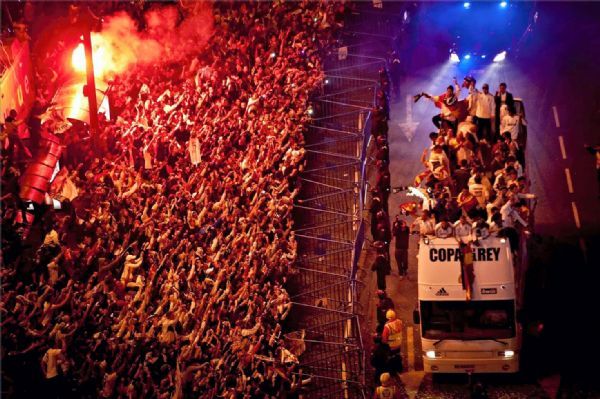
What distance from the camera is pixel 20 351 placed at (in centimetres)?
1555

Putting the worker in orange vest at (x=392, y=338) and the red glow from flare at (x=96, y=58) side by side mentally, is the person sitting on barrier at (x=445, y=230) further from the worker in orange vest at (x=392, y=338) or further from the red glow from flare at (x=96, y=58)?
the red glow from flare at (x=96, y=58)

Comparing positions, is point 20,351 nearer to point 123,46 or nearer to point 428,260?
point 428,260

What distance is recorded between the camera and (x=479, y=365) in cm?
1842

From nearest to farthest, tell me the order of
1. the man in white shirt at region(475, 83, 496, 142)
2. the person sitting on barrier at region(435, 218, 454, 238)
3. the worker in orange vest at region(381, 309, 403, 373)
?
the worker in orange vest at region(381, 309, 403, 373) → the person sitting on barrier at region(435, 218, 454, 238) → the man in white shirt at region(475, 83, 496, 142)

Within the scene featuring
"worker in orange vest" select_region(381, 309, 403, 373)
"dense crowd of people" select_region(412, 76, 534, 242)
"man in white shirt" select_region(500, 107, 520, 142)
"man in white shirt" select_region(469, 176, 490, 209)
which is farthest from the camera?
"man in white shirt" select_region(500, 107, 520, 142)

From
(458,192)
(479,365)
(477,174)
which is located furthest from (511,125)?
(479,365)

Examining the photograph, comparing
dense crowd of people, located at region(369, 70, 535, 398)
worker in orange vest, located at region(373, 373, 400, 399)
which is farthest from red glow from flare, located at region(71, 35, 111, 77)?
worker in orange vest, located at region(373, 373, 400, 399)

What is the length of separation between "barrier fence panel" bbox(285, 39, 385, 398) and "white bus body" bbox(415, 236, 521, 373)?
161 cm

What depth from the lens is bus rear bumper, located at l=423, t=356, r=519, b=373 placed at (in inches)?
723

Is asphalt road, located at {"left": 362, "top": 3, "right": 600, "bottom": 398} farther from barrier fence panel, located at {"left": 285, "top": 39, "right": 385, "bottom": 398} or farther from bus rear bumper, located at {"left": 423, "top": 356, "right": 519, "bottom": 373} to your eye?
barrier fence panel, located at {"left": 285, "top": 39, "right": 385, "bottom": 398}

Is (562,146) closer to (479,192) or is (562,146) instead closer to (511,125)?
(511,125)

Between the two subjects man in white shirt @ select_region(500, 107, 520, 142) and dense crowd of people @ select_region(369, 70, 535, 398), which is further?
man in white shirt @ select_region(500, 107, 520, 142)

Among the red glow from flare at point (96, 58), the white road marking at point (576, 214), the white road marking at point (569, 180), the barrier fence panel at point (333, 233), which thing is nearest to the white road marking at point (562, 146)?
the white road marking at point (569, 180)

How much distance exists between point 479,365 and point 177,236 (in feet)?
22.6
